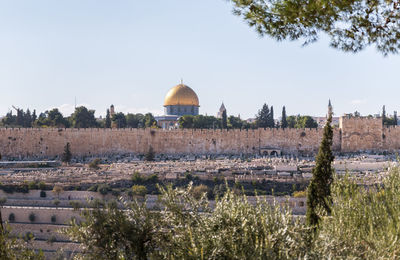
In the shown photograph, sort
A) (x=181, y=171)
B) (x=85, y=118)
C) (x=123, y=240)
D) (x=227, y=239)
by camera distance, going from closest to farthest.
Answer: (x=227, y=239) < (x=123, y=240) < (x=181, y=171) < (x=85, y=118)

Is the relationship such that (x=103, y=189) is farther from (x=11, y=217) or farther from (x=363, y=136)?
(x=363, y=136)

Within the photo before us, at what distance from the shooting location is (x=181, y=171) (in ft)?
62.4

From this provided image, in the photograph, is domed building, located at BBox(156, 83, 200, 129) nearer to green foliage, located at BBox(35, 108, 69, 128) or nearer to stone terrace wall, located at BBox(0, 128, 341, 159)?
green foliage, located at BBox(35, 108, 69, 128)

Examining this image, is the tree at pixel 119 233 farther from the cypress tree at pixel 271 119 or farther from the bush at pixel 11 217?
the cypress tree at pixel 271 119

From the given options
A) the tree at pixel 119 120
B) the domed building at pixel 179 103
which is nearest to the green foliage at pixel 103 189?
the tree at pixel 119 120

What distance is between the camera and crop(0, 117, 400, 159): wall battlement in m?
29.2

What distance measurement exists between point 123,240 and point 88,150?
26.9m

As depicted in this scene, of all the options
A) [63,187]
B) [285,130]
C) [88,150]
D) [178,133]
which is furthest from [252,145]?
[63,187]

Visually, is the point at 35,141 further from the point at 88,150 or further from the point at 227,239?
the point at 227,239

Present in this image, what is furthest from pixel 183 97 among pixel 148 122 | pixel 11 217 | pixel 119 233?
pixel 119 233

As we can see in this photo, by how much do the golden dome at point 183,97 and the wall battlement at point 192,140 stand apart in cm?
1387

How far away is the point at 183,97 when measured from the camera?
146 feet

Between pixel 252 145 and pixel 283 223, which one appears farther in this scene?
pixel 252 145

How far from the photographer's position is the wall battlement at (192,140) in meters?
29.2
